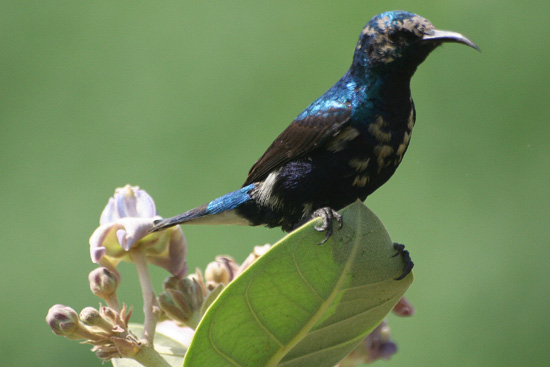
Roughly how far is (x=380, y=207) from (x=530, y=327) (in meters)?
0.85

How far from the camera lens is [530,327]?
3967 millimetres

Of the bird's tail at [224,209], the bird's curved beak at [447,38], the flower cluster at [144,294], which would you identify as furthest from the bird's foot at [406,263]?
the bird's tail at [224,209]

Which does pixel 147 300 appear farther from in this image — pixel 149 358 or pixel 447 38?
pixel 447 38

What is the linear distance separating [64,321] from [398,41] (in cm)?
99

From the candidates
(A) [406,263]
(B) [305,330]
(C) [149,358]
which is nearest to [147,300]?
(C) [149,358]

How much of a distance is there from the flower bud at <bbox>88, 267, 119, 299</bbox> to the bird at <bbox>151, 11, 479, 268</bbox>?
1.13 ft

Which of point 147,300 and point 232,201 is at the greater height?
point 232,201

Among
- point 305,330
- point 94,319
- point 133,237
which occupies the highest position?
point 133,237

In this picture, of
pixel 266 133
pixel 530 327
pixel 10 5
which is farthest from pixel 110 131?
pixel 530 327

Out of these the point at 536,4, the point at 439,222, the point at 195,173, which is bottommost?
the point at 439,222

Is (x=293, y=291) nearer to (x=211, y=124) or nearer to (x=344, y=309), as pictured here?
(x=344, y=309)

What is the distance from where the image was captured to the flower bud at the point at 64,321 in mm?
1478

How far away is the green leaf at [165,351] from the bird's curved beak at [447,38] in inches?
33.0

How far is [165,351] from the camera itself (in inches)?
65.2
